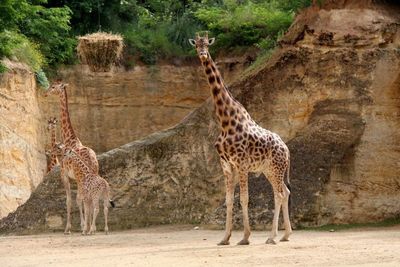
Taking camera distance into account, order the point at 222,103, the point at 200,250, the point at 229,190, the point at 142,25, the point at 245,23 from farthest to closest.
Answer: the point at 142,25, the point at 245,23, the point at 222,103, the point at 229,190, the point at 200,250

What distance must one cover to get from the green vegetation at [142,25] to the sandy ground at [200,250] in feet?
27.4

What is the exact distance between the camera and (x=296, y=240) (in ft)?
56.3

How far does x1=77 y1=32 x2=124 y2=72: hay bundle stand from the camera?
96.7 ft

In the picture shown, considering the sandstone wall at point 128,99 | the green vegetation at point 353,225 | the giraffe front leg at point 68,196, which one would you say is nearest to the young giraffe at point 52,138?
the sandstone wall at point 128,99

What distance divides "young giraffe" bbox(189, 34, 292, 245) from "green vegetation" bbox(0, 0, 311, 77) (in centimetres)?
884

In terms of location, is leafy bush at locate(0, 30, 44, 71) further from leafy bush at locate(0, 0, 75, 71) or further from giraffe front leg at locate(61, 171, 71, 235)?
giraffe front leg at locate(61, 171, 71, 235)

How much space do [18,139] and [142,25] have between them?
328 inches

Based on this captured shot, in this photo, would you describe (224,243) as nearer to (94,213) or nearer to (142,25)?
(94,213)

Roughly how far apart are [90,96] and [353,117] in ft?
35.7

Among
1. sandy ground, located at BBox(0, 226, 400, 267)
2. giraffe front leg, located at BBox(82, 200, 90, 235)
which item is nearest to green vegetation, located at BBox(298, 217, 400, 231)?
sandy ground, located at BBox(0, 226, 400, 267)

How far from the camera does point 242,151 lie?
16.6m

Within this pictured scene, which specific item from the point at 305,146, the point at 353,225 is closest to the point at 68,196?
the point at 305,146

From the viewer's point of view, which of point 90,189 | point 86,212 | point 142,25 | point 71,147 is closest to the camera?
point 90,189

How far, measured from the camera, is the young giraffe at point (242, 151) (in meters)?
16.6
